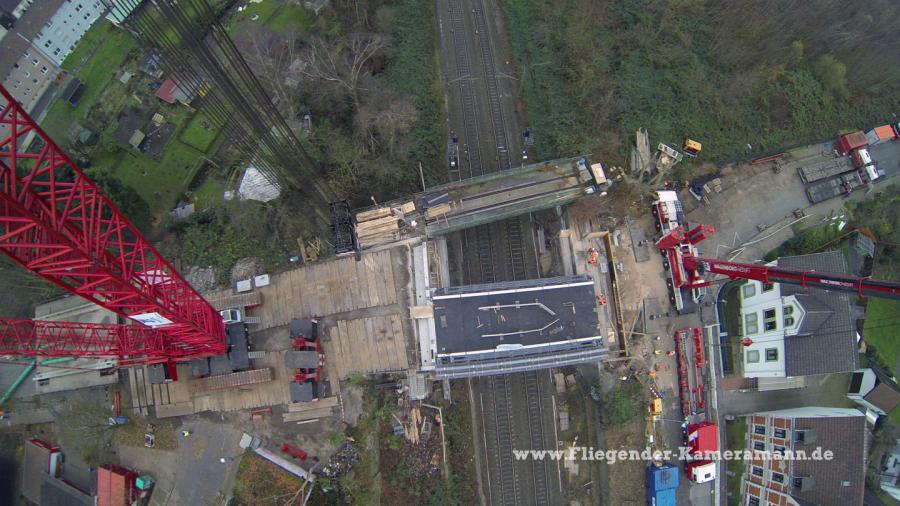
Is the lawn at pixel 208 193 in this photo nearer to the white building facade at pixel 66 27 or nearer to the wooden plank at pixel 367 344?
the wooden plank at pixel 367 344

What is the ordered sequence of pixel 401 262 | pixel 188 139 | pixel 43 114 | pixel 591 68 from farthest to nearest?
pixel 43 114 → pixel 188 139 → pixel 591 68 → pixel 401 262

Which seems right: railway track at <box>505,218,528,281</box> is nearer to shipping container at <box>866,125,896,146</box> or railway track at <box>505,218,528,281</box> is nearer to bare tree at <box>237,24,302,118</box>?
bare tree at <box>237,24,302,118</box>

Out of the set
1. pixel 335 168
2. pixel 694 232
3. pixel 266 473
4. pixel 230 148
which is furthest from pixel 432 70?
pixel 266 473

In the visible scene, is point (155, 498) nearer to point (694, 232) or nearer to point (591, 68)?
point (694, 232)

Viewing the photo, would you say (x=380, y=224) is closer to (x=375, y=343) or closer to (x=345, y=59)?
(x=375, y=343)

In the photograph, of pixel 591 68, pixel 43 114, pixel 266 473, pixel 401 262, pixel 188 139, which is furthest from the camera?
pixel 43 114

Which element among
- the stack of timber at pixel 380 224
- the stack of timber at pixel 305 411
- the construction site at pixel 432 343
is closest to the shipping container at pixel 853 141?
the construction site at pixel 432 343
